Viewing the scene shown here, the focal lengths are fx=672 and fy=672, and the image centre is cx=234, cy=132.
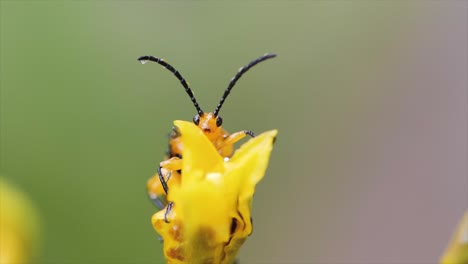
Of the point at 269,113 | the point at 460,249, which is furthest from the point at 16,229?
the point at 269,113

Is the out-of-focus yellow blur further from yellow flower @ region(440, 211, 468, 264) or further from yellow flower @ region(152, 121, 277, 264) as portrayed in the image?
yellow flower @ region(440, 211, 468, 264)

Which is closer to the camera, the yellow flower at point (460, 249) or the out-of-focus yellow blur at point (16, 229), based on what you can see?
the yellow flower at point (460, 249)

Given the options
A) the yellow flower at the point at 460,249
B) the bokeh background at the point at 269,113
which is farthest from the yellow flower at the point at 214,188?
the bokeh background at the point at 269,113


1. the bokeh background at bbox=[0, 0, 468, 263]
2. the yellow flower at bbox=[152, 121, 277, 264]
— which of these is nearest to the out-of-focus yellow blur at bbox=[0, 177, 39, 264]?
the bokeh background at bbox=[0, 0, 468, 263]

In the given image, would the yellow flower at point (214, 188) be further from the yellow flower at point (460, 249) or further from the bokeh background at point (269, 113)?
the bokeh background at point (269, 113)

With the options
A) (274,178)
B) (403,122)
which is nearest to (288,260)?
(274,178)
